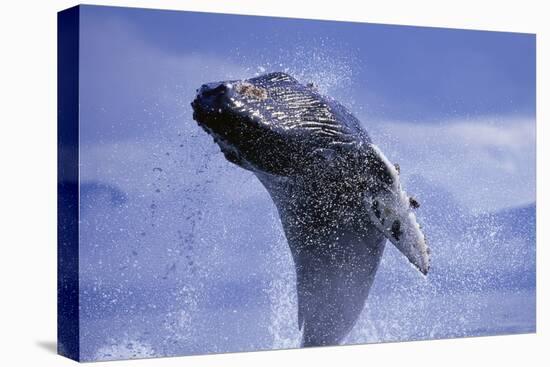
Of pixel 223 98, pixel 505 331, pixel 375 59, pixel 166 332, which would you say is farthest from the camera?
pixel 505 331

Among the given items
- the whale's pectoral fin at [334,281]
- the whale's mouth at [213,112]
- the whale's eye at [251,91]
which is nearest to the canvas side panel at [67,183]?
the whale's mouth at [213,112]

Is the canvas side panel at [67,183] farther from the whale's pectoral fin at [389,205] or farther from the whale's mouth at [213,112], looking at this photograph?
the whale's pectoral fin at [389,205]

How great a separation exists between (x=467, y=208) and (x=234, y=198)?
355cm

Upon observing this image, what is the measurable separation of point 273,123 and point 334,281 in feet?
8.69

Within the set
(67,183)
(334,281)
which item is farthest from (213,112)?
(334,281)

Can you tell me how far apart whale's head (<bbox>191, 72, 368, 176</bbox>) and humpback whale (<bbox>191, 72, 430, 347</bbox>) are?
0.04ft

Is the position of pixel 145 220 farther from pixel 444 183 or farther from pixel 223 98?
pixel 444 183

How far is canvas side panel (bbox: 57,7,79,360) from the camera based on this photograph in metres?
13.3

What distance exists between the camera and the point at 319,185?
14.3 m

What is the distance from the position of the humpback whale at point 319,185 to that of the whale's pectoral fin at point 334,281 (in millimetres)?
12

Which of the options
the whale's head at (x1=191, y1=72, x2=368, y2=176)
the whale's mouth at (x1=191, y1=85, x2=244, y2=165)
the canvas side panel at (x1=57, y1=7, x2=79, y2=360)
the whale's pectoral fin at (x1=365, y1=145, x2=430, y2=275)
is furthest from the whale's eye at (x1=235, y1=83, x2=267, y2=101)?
the canvas side panel at (x1=57, y1=7, x2=79, y2=360)

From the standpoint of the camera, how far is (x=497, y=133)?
16.1m

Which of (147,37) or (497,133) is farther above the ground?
(147,37)

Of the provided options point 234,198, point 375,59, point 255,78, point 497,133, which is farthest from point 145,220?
point 497,133
